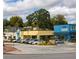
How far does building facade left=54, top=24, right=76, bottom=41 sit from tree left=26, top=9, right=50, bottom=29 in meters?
0.12

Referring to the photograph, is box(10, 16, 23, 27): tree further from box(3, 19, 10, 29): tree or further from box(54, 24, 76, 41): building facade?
box(54, 24, 76, 41): building facade

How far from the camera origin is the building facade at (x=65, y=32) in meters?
2.47

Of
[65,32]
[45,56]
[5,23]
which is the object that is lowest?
[45,56]

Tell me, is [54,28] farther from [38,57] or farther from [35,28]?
[38,57]

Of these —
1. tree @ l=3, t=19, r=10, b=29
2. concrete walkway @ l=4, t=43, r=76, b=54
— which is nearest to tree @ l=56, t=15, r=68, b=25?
concrete walkway @ l=4, t=43, r=76, b=54

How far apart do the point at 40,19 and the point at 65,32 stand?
333 mm

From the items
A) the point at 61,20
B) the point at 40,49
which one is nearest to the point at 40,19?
the point at 61,20

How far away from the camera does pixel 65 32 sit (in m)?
2.52

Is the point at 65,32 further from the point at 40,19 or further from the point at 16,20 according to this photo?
the point at 16,20

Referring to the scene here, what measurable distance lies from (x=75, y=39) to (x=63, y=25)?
22cm

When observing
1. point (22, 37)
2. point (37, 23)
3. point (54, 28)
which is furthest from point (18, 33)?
point (54, 28)

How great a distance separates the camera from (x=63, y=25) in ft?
8.25

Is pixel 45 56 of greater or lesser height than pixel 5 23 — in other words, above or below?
below

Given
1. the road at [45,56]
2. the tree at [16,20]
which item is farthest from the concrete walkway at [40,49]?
the tree at [16,20]
